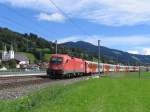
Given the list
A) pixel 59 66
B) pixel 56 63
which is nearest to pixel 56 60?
pixel 56 63

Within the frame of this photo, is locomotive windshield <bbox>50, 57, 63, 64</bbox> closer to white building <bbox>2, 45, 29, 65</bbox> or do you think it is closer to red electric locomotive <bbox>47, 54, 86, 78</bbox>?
red electric locomotive <bbox>47, 54, 86, 78</bbox>

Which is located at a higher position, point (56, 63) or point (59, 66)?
point (56, 63)

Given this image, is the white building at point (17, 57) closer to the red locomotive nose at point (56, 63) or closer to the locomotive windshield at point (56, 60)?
the locomotive windshield at point (56, 60)

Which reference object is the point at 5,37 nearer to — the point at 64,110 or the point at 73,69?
the point at 73,69

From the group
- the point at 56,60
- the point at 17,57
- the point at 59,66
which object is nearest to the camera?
the point at 59,66

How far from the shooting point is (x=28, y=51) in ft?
634

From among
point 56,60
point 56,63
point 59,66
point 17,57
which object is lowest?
point 59,66

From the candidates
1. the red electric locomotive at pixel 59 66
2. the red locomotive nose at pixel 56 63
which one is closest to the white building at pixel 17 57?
the red electric locomotive at pixel 59 66

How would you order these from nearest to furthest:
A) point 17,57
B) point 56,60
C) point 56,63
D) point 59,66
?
point 59,66 < point 56,63 < point 56,60 < point 17,57

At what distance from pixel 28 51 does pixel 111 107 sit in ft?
581

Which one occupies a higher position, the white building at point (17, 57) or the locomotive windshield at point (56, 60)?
the white building at point (17, 57)

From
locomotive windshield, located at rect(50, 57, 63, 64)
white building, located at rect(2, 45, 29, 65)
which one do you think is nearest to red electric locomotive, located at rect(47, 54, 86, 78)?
locomotive windshield, located at rect(50, 57, 63, 64)

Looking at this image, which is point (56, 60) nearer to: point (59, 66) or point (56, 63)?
point (56, 63)

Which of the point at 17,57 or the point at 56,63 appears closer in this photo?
the point at 56,63
